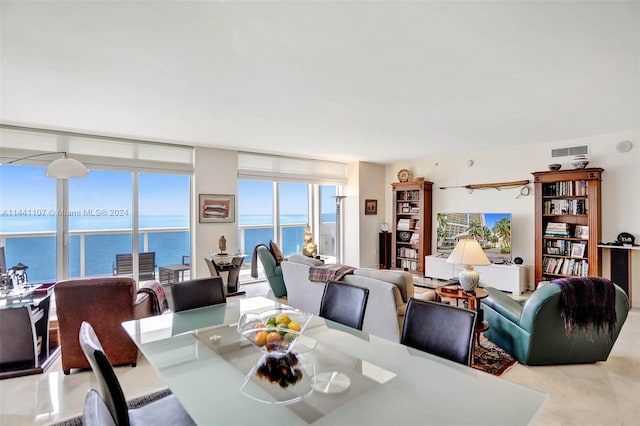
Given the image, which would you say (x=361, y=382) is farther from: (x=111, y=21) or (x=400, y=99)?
(x=400, y=99)

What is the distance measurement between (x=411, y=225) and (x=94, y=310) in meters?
6.05

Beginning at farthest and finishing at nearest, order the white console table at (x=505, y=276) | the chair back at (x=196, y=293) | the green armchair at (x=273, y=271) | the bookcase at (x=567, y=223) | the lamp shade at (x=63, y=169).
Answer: the white console table at (x=505, y=276) < the bookcase at (x=567, y=223) < the green armchair at (x=273, y=271) < the lamp shade at (x=63, y=169) < the chair back at (x=196, y=293)

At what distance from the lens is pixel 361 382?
4.73ft

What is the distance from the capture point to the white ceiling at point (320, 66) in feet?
6.36

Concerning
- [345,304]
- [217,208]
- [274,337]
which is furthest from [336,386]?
[217,208]

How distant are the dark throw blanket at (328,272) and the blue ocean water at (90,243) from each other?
2.75 metres

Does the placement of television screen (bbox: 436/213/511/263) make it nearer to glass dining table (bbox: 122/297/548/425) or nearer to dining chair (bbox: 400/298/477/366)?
dining chair (bbox: 400/298/477/366)

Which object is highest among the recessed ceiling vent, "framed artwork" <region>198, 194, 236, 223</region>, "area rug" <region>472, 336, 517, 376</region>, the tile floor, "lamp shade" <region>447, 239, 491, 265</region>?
the recessed ceiling vent

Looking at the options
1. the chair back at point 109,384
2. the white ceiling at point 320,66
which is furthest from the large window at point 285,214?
the chair back at point 109,384

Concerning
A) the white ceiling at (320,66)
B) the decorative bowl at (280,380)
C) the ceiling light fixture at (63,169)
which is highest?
the white ceiling at (320,66)

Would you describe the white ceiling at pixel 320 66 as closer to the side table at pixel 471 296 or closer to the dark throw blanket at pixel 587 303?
the dark throw blanket at pixel 587 303

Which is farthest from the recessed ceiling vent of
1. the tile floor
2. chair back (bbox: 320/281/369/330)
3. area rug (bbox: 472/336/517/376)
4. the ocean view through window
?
the ocean view through window

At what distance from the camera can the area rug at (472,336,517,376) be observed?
2891 mm

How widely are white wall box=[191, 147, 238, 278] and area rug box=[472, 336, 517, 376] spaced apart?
4.25 metres
